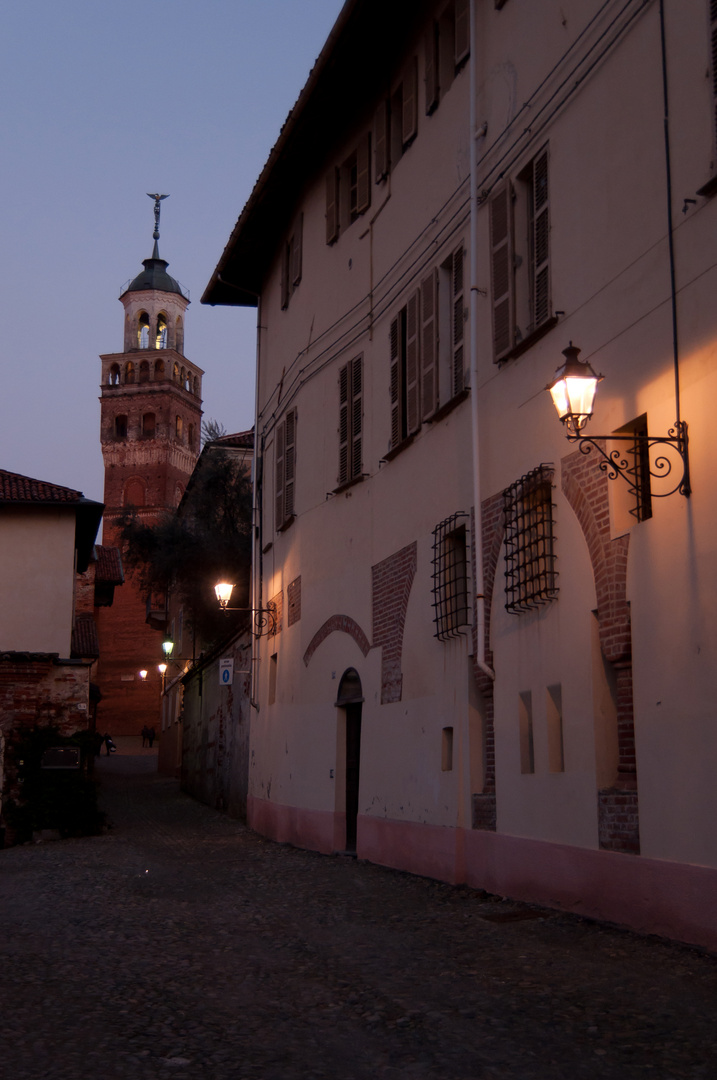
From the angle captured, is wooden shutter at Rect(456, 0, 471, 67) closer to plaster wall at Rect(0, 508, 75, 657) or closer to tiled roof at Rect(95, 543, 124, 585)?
plaster wall at Rect(0, 508, 75, 657)

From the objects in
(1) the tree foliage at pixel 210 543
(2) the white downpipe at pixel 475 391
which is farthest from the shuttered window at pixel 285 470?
(1) the tree foliage at pixel 210 543

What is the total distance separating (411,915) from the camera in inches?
376

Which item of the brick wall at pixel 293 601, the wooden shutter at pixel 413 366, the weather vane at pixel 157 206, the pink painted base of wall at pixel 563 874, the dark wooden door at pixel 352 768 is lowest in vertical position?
the pink painted base of wall at pixel 563 874

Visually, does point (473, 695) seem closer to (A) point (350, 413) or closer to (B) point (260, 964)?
(B) point (260, 964)

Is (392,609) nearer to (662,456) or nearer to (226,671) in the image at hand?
(662,456)

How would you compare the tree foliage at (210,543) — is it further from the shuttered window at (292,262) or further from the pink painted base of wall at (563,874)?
the pink painted base of wall at (563,874)

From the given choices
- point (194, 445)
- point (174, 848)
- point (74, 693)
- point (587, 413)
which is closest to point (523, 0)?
point (587, 413)

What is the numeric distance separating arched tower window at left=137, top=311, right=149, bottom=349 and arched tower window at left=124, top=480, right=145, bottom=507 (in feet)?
31.6

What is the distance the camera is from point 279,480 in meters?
19.2

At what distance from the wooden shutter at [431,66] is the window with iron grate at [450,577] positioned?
4.86 meters

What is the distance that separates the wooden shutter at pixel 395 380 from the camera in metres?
14.0

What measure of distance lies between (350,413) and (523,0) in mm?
5952

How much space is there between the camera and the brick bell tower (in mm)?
60062

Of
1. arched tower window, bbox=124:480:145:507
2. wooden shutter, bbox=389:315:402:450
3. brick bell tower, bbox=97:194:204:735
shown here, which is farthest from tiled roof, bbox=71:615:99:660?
arched tower window, bbox=124:480:145:507
